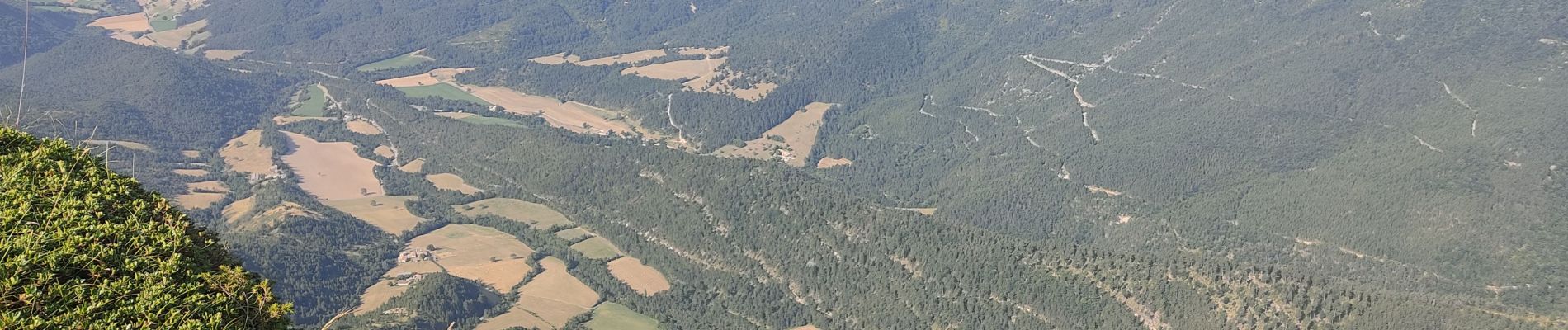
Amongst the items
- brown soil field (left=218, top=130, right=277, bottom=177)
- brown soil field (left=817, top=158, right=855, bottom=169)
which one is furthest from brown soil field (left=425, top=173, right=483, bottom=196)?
brown soil field (left=817, top=158, right=855, bottom=169)

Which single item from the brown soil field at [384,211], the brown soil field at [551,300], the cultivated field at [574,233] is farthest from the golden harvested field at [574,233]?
the brown soil field at [384,211]

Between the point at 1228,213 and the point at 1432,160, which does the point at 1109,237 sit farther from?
the point at 1432,160

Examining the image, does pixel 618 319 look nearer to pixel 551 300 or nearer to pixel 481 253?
pixel 551 300

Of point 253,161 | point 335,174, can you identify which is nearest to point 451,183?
point 335,174

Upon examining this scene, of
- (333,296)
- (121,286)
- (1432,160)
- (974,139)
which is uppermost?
(121,286)

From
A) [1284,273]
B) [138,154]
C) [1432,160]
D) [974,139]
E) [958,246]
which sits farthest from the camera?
[974,139]

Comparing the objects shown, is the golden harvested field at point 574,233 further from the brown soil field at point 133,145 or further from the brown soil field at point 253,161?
the brown soil field at point 133,145


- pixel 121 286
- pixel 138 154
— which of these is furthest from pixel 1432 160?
pixel 138 154
